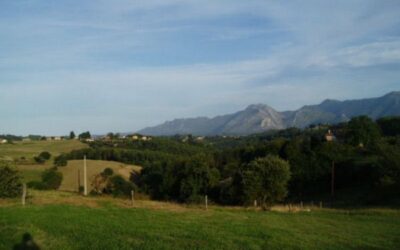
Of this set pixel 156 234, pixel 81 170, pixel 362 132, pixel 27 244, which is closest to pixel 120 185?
pixel 81 170

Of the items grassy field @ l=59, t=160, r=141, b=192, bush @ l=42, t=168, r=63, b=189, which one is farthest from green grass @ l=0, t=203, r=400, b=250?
grassy field @ l=59, t=160, r=141, b=192

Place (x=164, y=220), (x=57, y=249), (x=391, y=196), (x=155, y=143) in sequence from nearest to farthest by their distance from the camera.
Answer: (x=57, y=249) < (x=164, y=220) < (x=391, y=196) < (x=155, y=143)

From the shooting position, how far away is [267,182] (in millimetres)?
57719

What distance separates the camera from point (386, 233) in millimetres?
24609

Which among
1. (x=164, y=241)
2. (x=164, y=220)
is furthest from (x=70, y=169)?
(x=164, y=241)

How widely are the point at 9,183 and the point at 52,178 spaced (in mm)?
55332

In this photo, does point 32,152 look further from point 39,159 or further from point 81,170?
point 81,170

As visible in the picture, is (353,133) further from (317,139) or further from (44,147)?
(44,147)

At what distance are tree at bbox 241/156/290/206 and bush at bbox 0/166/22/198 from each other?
2571 cm

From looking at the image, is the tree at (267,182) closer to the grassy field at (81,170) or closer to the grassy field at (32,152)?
the grassy field at (81,170)

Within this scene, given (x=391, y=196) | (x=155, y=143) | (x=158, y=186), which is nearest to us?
(x=391, y=196)

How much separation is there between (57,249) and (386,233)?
16.6 meters

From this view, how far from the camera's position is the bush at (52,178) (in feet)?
307

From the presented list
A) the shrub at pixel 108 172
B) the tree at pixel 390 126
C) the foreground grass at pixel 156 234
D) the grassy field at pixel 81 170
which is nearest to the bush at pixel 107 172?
the shrub at pixel 108 172
